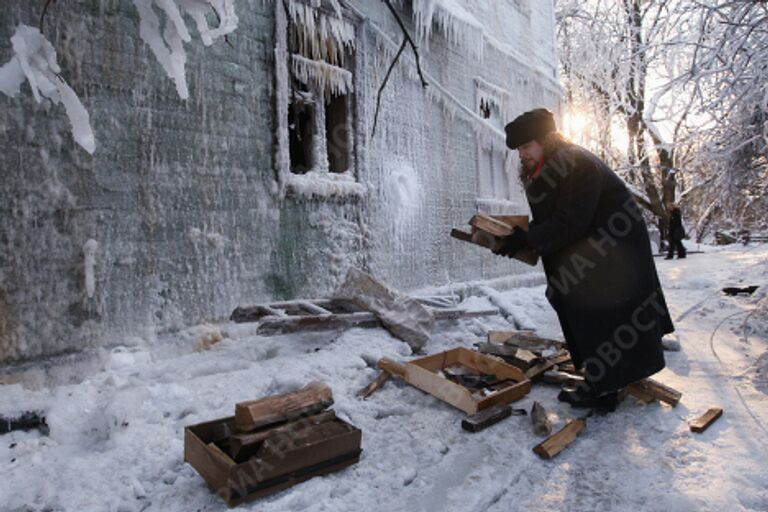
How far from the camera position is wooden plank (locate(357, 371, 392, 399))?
3691 millimetres

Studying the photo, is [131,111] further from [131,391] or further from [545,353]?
[545,353]

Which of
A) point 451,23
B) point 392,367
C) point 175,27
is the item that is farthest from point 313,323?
point 451,23

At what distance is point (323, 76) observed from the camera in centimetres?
573

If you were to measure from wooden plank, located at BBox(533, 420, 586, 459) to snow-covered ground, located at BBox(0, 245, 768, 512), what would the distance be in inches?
1.9

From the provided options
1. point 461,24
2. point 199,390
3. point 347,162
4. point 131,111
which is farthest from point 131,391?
point 461,24

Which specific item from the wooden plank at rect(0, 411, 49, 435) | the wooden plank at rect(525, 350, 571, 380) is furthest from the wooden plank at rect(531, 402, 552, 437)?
the wooden plank at rect(0, 411, 49, 435)

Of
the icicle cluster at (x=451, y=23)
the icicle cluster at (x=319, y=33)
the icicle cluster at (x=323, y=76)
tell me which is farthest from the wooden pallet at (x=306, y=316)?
the icicle cluster at (x=451, y=23)

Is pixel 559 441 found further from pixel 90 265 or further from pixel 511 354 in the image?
pixel 90 265

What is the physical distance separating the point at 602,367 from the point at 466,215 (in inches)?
201

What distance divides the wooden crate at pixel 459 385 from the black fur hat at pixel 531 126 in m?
1.79

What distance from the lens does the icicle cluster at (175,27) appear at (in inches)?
71.8

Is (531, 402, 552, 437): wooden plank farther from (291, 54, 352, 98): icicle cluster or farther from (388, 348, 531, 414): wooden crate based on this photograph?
(291, 54, 352, 98): icicle cluster

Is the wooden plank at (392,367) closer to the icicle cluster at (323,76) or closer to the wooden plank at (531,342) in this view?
the wooden plank at (531,342)

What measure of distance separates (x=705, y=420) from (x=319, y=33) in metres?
5.18
